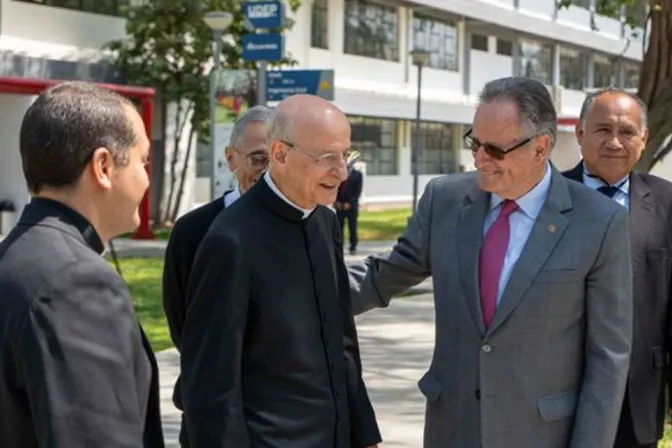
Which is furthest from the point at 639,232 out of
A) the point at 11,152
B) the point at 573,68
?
the point at 573,68

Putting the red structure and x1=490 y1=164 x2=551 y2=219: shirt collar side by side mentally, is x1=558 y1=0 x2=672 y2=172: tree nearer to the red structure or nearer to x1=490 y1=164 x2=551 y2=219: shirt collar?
x1=490 y1=164 x2=551 y2=219: shirt collar

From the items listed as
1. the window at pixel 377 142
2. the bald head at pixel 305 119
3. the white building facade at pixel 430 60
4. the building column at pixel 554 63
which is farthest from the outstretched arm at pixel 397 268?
the building column at pixel 554 63

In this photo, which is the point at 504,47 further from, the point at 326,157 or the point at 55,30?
the point at 326,157

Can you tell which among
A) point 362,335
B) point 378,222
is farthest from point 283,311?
point 378,222

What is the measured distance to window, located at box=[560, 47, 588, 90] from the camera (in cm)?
5306

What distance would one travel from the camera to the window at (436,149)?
43594mm

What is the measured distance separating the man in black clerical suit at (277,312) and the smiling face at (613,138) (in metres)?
1.35

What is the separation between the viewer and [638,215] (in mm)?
4445

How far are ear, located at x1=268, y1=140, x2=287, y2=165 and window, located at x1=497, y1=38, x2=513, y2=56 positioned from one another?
45.1 meters

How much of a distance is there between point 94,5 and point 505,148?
2425 centimetres

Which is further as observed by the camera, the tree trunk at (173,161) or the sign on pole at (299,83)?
the tree trunk at (173,161)

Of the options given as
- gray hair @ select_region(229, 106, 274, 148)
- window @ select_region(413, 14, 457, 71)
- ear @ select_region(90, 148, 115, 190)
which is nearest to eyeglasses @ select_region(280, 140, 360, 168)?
ear @ select_region(90, 148, 115, 190)

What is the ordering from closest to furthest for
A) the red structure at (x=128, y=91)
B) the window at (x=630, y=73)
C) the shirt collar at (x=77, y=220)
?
the shirt collar at (x=77, y=220) < the red structure at (x=128, y=91) < the window at (x=630, y=73)

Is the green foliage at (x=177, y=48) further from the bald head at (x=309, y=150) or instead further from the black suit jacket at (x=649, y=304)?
the bald head at (x=309, y=150)
